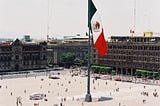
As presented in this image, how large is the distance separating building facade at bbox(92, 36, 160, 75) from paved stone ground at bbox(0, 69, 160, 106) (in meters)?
21.4

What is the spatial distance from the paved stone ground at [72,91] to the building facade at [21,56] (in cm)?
1984

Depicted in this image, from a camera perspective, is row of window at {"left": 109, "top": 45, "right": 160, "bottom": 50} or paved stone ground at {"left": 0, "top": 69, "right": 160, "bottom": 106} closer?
paved stone ground at {"left": 0, "top": 69, "right": 160, "bottom": 106}

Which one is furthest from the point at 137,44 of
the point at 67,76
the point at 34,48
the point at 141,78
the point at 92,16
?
the point at 92,16

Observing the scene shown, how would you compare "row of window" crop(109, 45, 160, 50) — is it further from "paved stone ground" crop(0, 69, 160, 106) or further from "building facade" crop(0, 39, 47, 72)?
"building facade" crop(0, 39, 47, 72)

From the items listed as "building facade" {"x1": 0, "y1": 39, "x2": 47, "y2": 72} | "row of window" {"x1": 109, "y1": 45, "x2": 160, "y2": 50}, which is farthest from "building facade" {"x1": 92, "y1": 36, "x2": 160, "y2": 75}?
"building facade" {"x1": 0, "y1": 39, "x2": 47, "y2": 72}

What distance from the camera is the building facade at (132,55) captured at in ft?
526

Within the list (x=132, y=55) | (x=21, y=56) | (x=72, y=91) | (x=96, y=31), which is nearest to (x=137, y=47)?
(x=132, y=55)

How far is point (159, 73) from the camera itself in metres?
157

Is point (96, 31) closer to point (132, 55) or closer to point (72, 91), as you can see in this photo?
point (72, 91)

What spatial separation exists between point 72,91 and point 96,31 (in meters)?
38.6

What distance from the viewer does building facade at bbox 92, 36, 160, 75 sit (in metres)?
160

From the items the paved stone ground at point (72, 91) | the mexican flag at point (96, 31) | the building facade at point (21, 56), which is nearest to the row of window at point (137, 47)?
the paved stone ground at point (72, 91)

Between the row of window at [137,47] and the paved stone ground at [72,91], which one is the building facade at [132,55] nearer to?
the row of window at [137,47]

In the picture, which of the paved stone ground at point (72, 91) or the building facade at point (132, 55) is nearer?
the paved stone ground at point (72, 91)
